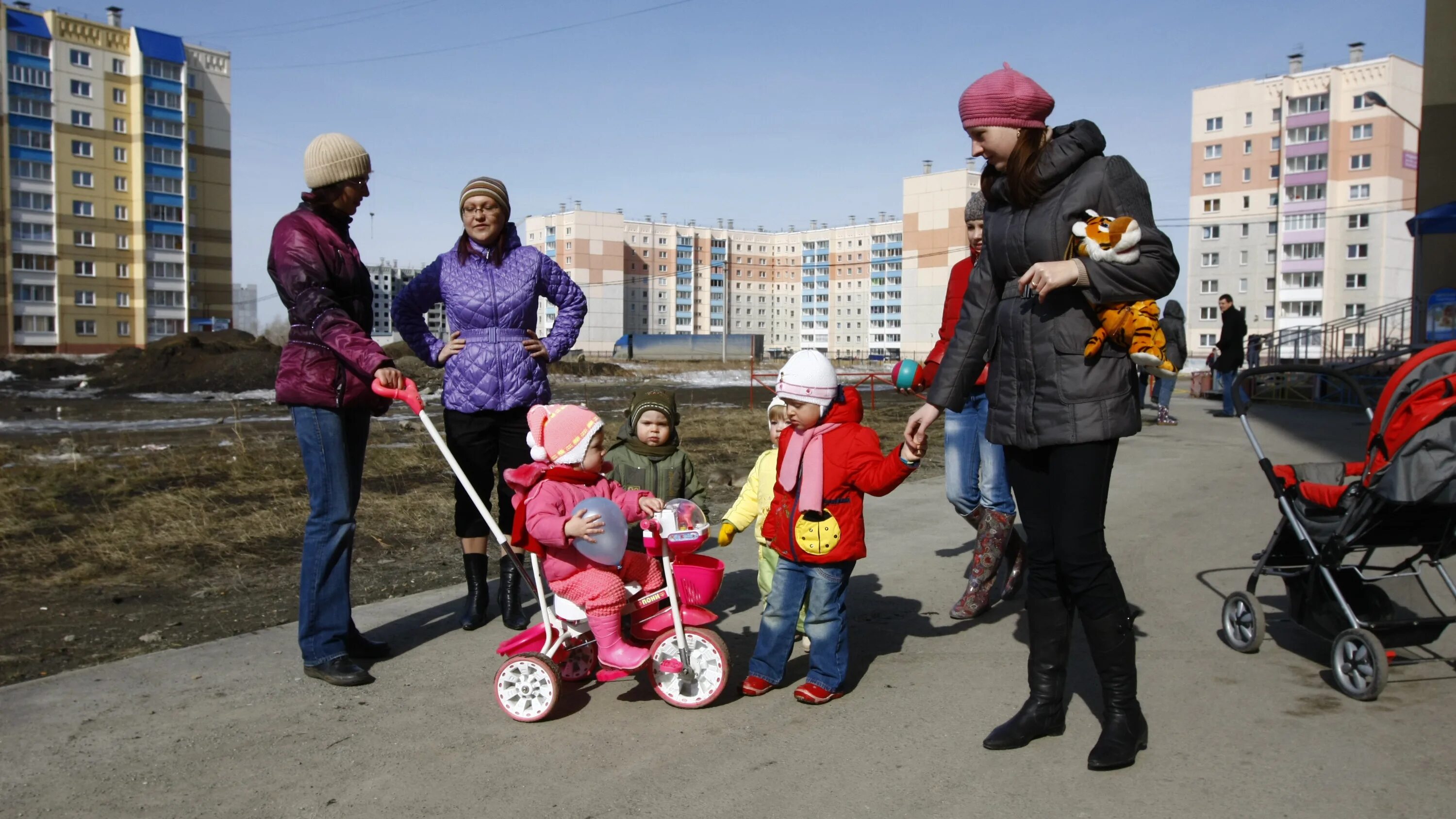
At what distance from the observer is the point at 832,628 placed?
3.49 m

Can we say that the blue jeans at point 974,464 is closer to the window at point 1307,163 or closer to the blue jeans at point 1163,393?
the blue jeans at point 1163,393

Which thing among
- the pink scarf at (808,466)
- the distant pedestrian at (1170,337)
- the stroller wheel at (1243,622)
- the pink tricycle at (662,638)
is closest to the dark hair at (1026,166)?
the pink scarf at (808,466)

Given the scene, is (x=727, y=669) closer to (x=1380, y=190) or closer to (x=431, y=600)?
(x=431, y=600)

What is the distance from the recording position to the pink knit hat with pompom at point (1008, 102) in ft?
A: 9.63

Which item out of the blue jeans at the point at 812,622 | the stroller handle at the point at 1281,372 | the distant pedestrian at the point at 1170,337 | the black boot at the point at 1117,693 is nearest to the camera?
the black boot at the point at 1117,693

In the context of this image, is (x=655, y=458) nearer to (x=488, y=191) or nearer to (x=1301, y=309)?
(x=488, y=191)

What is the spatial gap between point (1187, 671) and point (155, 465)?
9.45 metres

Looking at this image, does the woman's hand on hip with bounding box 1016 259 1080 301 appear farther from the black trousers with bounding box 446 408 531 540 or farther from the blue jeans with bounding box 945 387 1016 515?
the black trousers with bounding box 446 408 531 540

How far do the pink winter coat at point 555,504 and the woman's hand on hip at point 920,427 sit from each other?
1.00 metres

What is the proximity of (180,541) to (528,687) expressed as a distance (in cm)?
401

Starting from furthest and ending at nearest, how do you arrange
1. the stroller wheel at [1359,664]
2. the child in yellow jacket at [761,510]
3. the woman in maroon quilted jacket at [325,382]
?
the child in yellow jacket at [761,510], the woman in maroon quilted jacket at [325,382], the stroller wheel at [1359,664]

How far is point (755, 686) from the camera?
3.56 metres

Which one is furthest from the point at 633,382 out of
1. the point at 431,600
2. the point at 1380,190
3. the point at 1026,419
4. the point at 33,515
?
the point at 1380,190

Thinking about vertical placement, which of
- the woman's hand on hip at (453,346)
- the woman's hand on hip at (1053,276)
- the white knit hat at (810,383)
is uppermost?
the woman's hand on hip at (1053,276)
